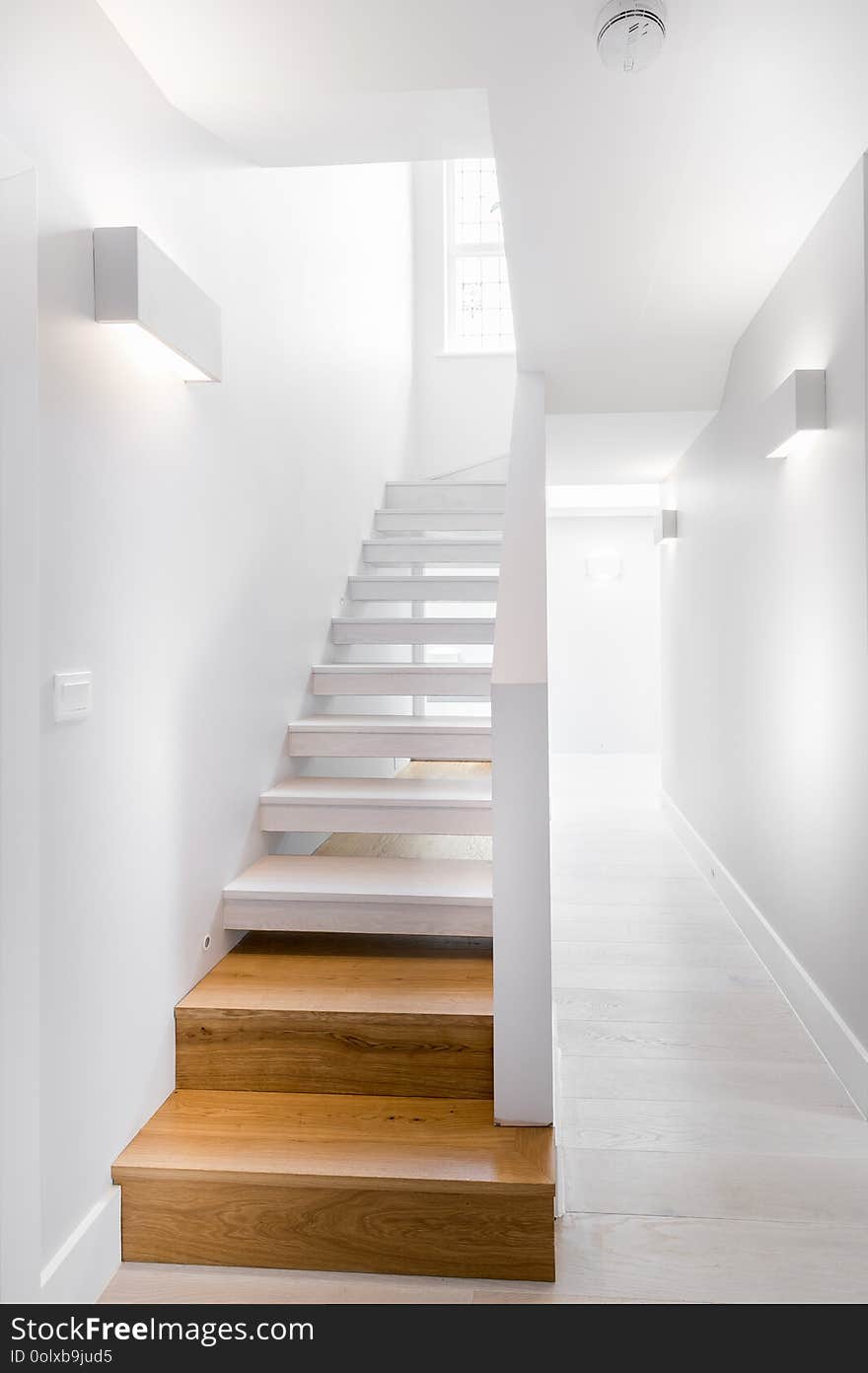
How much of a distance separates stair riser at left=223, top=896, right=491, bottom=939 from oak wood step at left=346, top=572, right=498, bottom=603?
1760 mm

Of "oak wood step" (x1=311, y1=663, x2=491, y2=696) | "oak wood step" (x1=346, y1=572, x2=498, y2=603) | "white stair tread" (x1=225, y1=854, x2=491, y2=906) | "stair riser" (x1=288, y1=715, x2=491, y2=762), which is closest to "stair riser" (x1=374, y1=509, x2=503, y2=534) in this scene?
"oak wood step" (x1=346, y1=572, x2=498, y2=603)

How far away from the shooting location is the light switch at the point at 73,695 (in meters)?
1.62

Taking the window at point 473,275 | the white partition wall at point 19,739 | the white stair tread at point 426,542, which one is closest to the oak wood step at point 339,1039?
the white partition wall at point 19,739

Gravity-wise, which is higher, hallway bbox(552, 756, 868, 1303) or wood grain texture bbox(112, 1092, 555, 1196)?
wood grain texture bbox(112, 1092, 555, 1196)

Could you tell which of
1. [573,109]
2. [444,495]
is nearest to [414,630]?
[444,495]

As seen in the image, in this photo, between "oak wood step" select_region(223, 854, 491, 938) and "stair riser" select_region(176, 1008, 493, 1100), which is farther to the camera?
"oak wood step" select_region(223, 854, 491, 938)

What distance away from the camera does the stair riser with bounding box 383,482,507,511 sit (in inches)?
203

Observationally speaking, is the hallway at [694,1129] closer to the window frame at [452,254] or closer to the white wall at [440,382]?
the white wall at [440,382]

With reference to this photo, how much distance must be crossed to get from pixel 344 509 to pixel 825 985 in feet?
9.51

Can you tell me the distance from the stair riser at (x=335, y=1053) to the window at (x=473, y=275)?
605 cm

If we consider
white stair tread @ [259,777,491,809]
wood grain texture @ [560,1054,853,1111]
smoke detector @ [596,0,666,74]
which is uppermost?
smoke detector @ [596,0,666,74]

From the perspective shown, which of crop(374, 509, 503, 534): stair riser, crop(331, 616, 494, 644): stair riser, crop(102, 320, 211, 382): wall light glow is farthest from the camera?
crop(374, 509, 503, 534): stair riser

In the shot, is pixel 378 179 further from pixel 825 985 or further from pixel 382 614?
pixel 825 985

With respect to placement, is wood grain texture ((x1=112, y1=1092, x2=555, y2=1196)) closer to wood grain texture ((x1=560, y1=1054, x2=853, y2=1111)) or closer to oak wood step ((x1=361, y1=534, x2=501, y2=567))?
wood grain texture ((x1=560, y1=1054, x2=853, y2=1111))
